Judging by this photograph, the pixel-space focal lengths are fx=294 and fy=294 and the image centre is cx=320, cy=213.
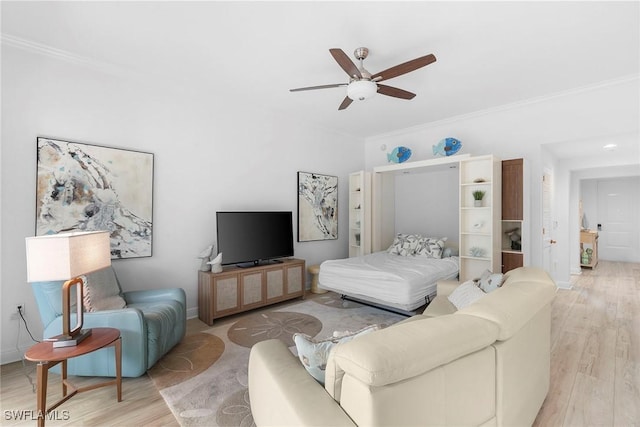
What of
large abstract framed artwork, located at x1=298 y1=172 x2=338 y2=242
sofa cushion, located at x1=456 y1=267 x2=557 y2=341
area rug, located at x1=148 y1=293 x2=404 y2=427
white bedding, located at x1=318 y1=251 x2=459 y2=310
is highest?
large abstract framed artwork, located at x1=298 y1=172 x2=338 y2=242

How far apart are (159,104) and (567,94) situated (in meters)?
5.06

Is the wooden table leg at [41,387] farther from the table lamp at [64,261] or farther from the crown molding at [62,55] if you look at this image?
the crown molding at [62,55]

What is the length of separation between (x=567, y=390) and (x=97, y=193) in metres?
4.47

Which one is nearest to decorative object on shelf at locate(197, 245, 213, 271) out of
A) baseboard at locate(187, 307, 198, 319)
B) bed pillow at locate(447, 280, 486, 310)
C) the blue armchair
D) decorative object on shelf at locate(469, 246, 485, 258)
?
baseboard at locate(187, 307, 198, 319)

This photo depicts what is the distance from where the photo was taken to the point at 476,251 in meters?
4.08

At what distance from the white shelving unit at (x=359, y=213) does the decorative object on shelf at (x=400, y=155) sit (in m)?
0.51

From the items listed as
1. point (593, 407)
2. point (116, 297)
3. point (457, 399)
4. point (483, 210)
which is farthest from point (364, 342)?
point (483, 210)

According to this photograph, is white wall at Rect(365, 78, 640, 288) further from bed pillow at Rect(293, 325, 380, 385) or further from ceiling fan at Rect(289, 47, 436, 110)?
bed pillow at Rect(293, 325, 380, 385)

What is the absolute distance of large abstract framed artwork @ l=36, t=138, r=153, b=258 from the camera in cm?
275

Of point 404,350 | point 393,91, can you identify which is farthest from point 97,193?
point 404,350

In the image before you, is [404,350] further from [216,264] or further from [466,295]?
[216,264]

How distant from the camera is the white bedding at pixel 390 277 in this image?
10.8ft

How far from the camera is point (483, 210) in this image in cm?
409

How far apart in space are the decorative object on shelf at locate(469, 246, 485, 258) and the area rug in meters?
1.41
